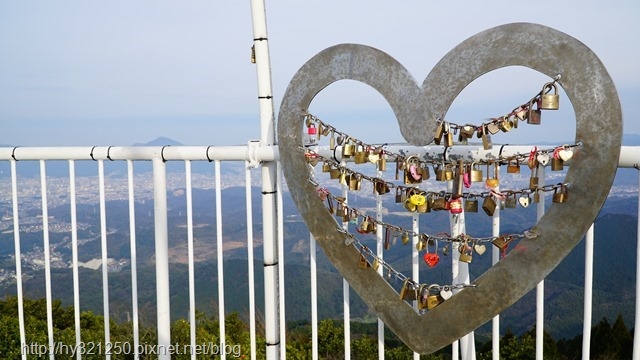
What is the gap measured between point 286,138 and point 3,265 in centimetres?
265

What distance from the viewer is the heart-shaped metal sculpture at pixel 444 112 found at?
1710 mm

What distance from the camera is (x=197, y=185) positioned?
263 centimetres

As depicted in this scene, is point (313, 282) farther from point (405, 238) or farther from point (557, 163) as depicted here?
point (557, 163)

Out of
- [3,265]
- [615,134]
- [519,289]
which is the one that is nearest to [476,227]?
[519,289]

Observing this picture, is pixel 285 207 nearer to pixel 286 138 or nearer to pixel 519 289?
pixel 286 138

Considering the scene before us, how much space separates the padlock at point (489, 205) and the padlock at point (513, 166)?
0.10m

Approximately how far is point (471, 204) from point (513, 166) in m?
0.18

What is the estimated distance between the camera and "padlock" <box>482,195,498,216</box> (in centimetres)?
185

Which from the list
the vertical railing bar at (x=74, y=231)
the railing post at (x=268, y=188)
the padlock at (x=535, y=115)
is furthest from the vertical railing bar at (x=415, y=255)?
the vertical railing bar at (x=74, y=231)

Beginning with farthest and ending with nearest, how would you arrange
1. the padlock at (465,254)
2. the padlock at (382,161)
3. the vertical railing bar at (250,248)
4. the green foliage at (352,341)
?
the green foliage at (352,341) < the vertical railing bar at (250,248) < the padlock at (382,161) < the padlock at (465,254)

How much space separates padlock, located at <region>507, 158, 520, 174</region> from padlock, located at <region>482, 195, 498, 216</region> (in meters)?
0.10

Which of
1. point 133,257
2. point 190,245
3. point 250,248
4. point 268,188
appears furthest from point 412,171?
point 133,257

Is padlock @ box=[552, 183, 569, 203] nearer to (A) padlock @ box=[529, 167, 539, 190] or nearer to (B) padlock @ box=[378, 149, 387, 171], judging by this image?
(A) padlock @ box=[529, 167, 539, 190]

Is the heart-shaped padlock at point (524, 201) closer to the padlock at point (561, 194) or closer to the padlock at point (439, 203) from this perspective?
the padlock at point (561, 194)
